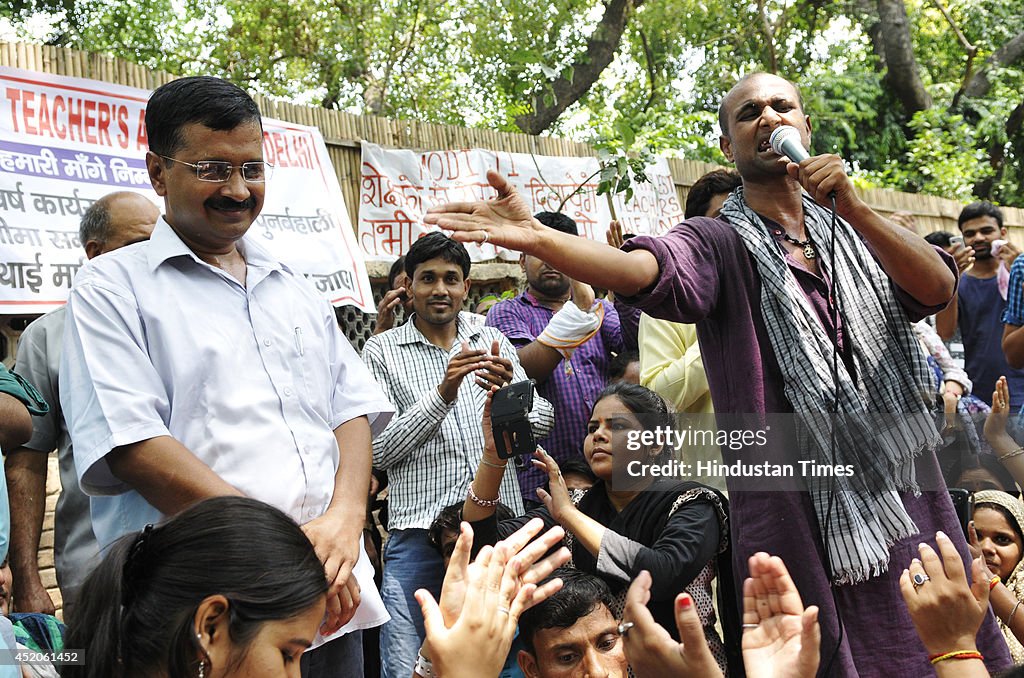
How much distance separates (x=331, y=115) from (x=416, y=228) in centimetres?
73

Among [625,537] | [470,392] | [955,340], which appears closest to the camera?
[625,537]

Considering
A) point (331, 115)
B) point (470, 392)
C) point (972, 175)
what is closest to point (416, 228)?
point (331, 115)

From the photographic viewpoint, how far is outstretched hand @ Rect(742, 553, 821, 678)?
5.39 ft

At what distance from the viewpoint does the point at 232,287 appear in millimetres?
2246

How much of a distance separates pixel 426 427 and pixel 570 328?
27.9 inches

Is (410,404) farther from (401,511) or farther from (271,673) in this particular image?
(271,673)

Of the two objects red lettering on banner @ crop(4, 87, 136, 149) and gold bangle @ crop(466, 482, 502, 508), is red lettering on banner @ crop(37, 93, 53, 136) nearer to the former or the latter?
red lettering on banner @ crop(4, 87, 136, 149)

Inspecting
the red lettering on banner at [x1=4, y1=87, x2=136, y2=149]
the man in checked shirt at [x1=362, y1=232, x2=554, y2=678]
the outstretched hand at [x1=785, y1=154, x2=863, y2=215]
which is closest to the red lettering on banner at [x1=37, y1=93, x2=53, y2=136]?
the red lettering on banner at [x1=4, y1=87, x2=136, y2=149]

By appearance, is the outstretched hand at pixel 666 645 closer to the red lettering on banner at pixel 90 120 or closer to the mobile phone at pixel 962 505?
the mobile phone at pixel 962 505

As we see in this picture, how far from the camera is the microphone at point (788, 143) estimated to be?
2340mm

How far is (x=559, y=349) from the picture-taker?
4.00m

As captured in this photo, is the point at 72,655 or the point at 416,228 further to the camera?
the point at 416,228

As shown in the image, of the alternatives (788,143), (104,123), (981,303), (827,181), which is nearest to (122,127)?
(104,123)

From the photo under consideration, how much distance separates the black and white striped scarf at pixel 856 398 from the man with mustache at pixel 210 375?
0.98 metres
